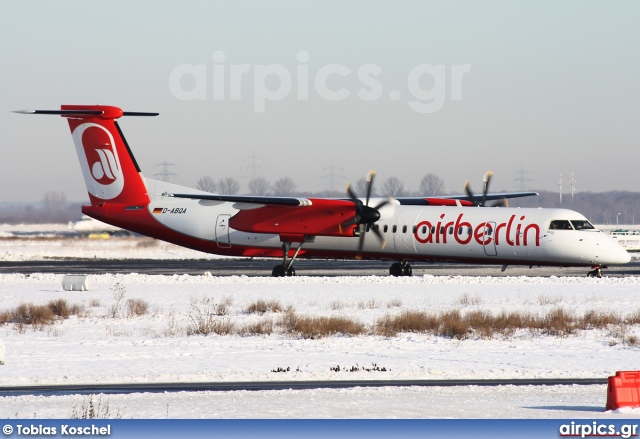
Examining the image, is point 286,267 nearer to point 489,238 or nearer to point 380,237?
point 380,237

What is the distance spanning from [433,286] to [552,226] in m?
5.07

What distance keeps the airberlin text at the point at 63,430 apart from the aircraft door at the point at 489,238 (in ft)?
83.0

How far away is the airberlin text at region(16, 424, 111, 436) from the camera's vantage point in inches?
384

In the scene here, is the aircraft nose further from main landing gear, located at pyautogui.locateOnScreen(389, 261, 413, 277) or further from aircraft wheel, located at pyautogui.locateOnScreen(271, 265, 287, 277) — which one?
aircraft wheel, located at pyautogui.locateOnScreen(271, 265, 287, 277)

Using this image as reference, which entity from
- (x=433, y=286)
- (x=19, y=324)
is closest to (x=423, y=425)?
(x=19, y=324)

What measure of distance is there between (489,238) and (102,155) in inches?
678

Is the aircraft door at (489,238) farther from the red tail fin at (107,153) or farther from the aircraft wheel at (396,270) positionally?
the red tail fin at (107,153)

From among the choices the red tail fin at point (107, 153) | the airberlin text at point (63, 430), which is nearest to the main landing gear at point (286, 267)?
the red tail fin at point (107, 153)

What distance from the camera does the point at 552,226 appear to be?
3312 centimetres

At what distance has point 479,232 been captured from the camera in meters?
34.0

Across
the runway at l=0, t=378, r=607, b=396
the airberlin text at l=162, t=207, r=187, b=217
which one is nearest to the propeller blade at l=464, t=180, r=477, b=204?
the airberlin text at l=162, t=207, r=187, b=217

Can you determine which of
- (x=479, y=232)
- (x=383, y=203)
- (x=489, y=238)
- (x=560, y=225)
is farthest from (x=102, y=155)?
(x=560, y=225)

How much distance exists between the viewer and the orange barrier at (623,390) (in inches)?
441

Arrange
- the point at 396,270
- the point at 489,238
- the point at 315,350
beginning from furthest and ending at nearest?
the point at 396,270, the point at 489,238, the point at 315,350
